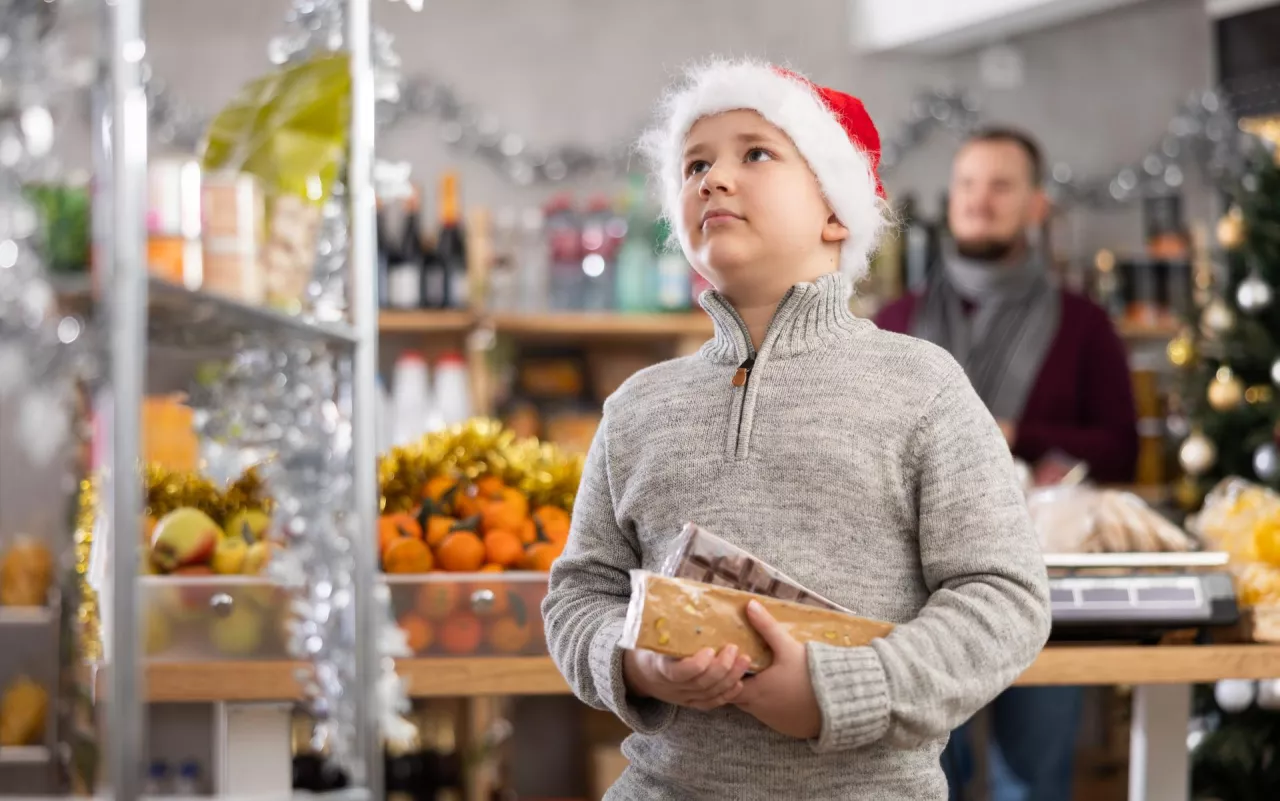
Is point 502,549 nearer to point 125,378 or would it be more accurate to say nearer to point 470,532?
point 470,532

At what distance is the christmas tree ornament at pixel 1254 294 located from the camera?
3.82 metres

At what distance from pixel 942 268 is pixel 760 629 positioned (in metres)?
2.23

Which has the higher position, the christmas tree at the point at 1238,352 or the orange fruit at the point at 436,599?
the christmas tree at the point at 1238,352

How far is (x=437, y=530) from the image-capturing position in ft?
6.65

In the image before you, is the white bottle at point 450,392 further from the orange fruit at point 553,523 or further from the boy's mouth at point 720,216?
the boy's mouth at point 720,216

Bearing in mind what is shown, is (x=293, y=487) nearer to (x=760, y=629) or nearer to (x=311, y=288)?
(x=311, y=288)

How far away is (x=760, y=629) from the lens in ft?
4.00

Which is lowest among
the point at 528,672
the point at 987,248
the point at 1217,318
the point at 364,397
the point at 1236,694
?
the point at 1236,694

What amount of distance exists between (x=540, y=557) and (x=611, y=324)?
2.26 metres

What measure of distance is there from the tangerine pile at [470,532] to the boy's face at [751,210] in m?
0.72

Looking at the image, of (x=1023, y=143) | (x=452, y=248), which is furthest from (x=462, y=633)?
(x=452, y=248)

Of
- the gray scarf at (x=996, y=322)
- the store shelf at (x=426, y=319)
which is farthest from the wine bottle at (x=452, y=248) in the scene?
the gray scarf at (x=996, y=322)

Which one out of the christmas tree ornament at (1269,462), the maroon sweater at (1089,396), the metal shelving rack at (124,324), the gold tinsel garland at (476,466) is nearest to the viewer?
the metal shelving rack at (124,324)

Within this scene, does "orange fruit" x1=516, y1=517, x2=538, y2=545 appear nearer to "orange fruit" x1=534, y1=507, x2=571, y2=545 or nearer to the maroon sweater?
"orange fruit" x1=534, y1=507, x2=571, y2=545
